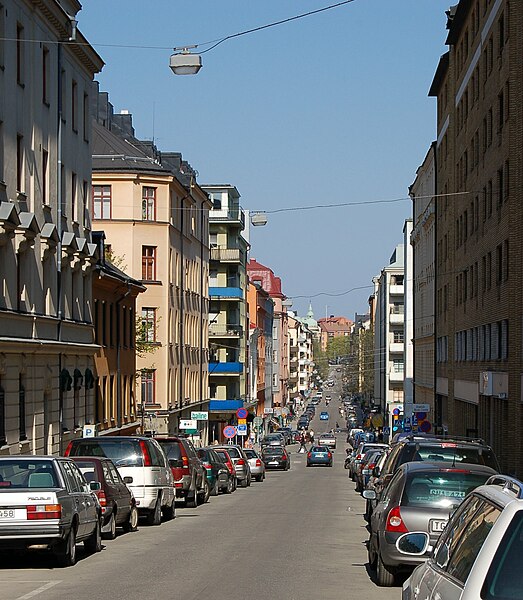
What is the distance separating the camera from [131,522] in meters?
21.4

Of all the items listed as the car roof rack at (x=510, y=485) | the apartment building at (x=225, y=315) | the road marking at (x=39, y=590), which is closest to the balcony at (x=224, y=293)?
the apartment building at (x=225, y=315)

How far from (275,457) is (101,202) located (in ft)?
53.3

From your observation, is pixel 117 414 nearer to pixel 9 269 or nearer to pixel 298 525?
pixel 9 269

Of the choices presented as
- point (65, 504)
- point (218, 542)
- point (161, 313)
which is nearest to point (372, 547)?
point (65, 504)

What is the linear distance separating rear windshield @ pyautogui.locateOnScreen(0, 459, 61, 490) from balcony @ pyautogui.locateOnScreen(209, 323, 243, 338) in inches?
2659

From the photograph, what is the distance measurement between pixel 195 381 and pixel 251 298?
126 feet

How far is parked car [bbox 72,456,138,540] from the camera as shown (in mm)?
19219

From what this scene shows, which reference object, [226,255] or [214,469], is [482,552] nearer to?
[214,469]

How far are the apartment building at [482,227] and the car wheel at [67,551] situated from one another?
20.8 meters

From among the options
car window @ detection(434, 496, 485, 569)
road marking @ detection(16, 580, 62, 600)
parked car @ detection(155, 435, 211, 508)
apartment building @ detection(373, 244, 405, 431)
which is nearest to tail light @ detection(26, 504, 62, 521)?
road marking @ detection(16, 580, 62, 600)

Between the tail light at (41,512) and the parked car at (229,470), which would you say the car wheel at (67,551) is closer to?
the tail light at (41,512)

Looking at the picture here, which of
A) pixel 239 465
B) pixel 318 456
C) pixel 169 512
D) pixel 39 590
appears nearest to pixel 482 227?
pixel 239 465

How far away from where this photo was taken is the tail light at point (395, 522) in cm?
1221

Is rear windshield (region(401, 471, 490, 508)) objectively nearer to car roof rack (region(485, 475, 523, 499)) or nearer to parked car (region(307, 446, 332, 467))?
car roof rack (region(485, 475, 523, 499))
